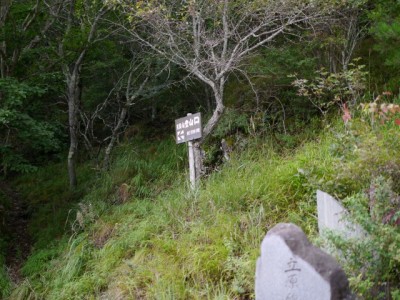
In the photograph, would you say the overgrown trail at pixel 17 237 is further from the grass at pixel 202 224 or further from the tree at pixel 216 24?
the tree at pixel 216 24

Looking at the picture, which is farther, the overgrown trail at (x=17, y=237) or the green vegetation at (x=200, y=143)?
the overgrown trail at (x=17, y=237)

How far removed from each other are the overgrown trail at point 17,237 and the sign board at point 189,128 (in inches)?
134

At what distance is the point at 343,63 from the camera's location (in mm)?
9445

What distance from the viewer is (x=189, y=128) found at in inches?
305

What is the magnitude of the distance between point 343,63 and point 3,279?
6764mm

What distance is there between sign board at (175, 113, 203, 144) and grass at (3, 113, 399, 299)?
27.1 inches

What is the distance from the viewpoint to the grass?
546 centimetres

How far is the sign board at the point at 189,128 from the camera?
7621 millimetres

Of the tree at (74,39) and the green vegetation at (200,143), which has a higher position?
the tree at (74,39)

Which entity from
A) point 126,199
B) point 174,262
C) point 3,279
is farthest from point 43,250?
point 174,262

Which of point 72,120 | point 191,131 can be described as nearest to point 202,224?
point 191,131

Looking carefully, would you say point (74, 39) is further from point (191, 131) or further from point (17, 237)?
point (191, 131)

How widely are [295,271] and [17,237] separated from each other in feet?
25.4

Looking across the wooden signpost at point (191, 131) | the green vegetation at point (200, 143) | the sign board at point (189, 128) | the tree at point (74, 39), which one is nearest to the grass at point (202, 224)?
the green vegetation at point (200, 143)
